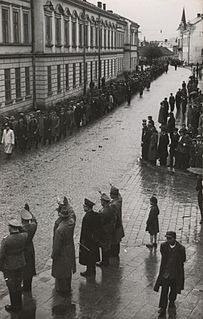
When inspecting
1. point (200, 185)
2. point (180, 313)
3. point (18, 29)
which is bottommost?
point (180, 313)

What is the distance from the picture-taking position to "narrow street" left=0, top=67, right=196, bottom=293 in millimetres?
11516

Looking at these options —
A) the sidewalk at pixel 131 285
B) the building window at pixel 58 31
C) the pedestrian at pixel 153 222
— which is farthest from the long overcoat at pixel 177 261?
the building window at pixel 58 31

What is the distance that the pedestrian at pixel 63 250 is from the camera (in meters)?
7.61

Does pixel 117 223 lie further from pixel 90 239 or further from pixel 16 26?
pixel 16 26

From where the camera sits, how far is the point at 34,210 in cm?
1203

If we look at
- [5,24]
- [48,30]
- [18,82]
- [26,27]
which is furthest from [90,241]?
[48,30]

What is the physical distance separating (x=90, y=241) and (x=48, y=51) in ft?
81.1

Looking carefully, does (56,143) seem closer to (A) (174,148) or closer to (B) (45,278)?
(A) (174,148)

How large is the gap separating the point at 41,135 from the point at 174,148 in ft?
19.8

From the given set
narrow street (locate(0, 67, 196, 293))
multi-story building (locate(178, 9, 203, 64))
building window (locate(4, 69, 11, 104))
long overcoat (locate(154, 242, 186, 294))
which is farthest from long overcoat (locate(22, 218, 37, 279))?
building window (locate(4, 69, 11, 104))

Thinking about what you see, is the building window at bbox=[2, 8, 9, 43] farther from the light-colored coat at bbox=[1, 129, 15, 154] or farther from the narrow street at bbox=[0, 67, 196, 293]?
the light-colored coat at bbox=[1, 129, 15, 154]

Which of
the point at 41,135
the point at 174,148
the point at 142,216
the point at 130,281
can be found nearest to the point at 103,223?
the point at 130,281

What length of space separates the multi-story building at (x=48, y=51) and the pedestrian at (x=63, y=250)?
62.4 ft

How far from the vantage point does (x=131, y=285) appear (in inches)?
316
